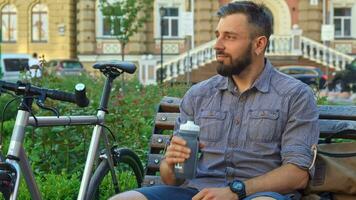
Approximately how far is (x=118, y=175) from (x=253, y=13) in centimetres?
187

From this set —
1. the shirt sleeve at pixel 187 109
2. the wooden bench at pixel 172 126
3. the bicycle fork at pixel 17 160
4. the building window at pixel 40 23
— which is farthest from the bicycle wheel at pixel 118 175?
the building window at pixel 40 23

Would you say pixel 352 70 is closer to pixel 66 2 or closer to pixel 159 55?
pixel 159 55

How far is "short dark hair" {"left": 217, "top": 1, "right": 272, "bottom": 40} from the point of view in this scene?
404 centimetres

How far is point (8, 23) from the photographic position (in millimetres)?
42625

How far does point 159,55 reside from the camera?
39562 mm

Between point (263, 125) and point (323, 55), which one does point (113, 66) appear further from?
point (323, 55)

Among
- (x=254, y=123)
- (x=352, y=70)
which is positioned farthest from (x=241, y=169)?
(x=352, y=70)

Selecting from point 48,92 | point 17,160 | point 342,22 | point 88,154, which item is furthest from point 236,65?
point 342,22

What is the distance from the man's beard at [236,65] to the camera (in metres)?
4.02

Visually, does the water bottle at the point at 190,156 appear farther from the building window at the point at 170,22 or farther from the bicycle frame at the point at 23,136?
the building window at the point at 170,22

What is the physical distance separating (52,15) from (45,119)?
3881 cm

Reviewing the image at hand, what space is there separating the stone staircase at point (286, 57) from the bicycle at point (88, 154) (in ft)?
100

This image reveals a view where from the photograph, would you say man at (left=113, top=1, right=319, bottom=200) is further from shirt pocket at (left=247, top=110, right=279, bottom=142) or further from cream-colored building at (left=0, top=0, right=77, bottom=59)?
cream-colored building at (left=0, top=0, right=77, bottom=59)

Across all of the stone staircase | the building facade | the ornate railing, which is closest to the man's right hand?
the stone staircase
